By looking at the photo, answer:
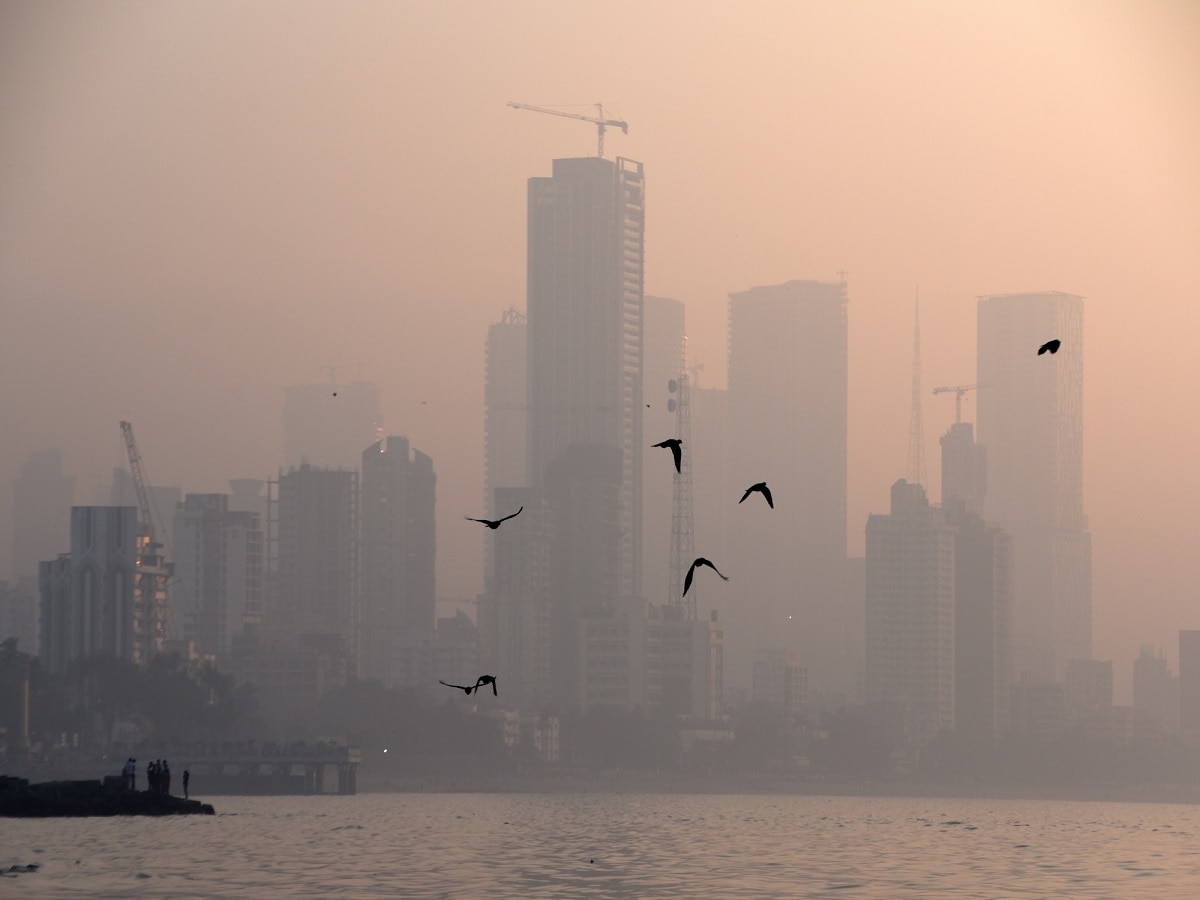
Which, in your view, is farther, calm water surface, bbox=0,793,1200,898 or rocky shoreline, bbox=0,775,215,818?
rocky shoreline, bbox=0,775,215,818

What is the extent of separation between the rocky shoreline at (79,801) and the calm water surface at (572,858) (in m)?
1.64

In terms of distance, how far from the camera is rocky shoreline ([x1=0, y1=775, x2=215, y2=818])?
12644 centimetres

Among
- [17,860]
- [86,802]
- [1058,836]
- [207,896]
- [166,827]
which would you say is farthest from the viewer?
[1058,836]

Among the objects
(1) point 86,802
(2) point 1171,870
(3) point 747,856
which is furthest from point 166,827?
(2) point 1171,870

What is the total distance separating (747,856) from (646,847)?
11.6 meters

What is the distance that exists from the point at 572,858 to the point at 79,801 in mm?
41132

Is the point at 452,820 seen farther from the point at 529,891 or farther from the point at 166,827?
the point at 529,891

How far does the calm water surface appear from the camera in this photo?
78.8 m

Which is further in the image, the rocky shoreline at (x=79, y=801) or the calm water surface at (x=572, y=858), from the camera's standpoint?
the rocky shoreline at (x=79, y=801)

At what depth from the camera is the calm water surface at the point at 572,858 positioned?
78.8 metres

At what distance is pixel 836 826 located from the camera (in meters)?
147

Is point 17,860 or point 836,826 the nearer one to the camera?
point 17,860

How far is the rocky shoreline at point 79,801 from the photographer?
415ft

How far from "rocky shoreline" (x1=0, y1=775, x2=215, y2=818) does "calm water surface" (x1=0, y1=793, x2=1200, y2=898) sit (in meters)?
1.64
